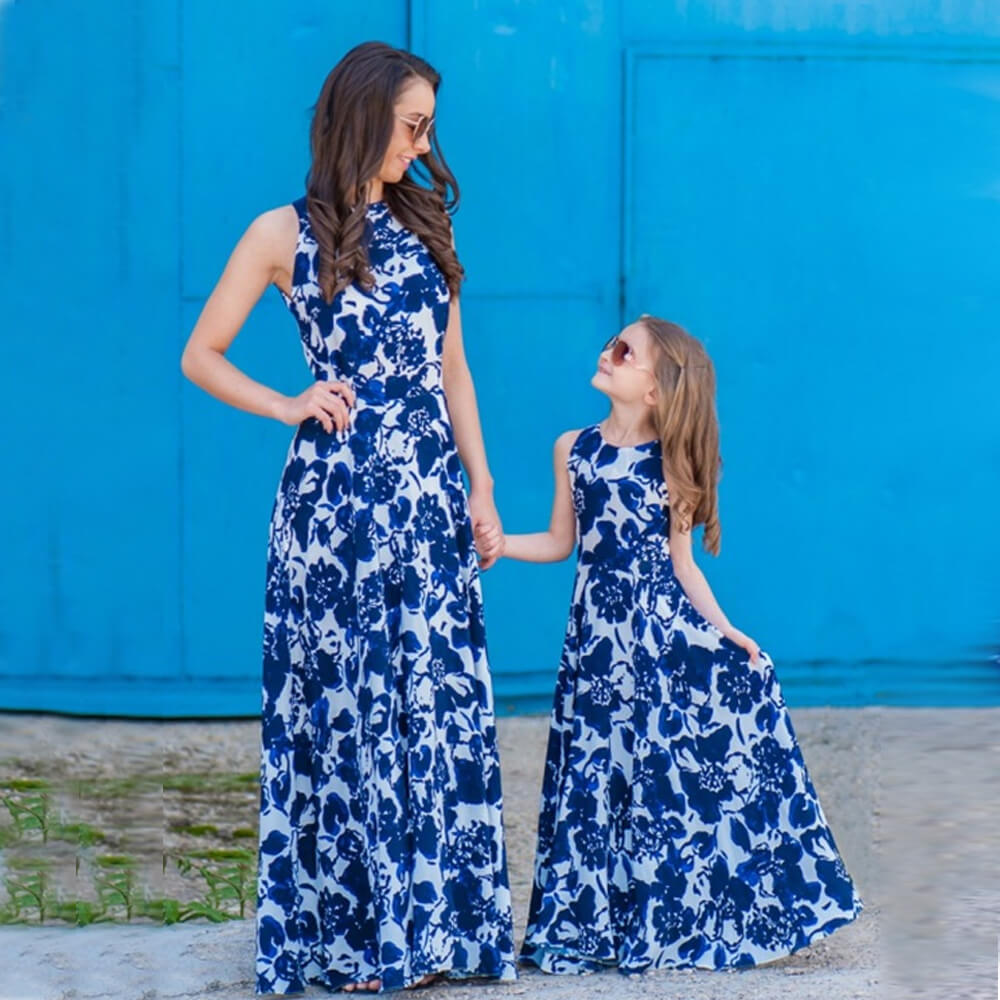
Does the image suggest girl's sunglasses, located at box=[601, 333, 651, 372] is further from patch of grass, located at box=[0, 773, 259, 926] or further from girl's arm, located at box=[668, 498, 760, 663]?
patch of grass, located at box=[0, 773, 259, 926]

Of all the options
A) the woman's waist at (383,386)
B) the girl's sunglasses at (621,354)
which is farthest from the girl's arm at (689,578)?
the woman's waist at (383,386)

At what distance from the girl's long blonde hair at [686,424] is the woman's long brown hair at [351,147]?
653 mm

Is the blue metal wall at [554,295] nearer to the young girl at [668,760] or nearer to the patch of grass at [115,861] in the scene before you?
the patch of grass at [115,861]

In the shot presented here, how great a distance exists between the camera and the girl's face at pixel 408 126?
3738 mm

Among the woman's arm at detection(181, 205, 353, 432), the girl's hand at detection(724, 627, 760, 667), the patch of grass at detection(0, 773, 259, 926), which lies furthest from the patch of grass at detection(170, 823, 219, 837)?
the girl's hand at detection(724, 627, 760, 667)

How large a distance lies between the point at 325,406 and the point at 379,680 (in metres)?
0.55

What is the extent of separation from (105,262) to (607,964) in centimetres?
309

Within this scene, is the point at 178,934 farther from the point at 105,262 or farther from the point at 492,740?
the point at 105,262

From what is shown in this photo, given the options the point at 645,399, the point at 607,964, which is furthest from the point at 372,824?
the point at 645,399

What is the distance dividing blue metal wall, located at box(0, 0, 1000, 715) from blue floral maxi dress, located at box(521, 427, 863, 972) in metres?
2.16

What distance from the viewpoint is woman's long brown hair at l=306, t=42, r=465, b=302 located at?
373 cm

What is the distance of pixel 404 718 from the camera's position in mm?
3777

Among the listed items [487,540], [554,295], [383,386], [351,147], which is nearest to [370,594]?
[487,540]

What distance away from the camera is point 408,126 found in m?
3.76
